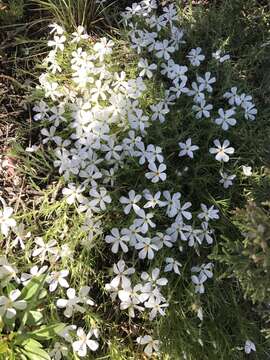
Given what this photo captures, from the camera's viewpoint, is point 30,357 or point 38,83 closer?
point 30,357

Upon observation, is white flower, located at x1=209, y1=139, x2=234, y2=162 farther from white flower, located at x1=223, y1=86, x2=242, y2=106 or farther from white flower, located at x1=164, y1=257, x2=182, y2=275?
white flower, located at x1=164, y1=257, x2=182, y2=275

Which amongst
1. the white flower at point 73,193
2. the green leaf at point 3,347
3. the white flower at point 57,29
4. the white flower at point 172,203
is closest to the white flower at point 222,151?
the white flower at point 172,203

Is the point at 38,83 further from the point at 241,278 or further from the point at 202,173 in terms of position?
the point at 241,278

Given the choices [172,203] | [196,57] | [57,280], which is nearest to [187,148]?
[172,203]

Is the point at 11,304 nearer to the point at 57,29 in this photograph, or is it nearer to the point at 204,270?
the point at 204,270

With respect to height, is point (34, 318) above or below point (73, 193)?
below

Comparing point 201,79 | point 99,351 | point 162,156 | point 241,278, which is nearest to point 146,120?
point 162,156

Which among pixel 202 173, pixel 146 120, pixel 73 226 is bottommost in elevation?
pixel 73 226
